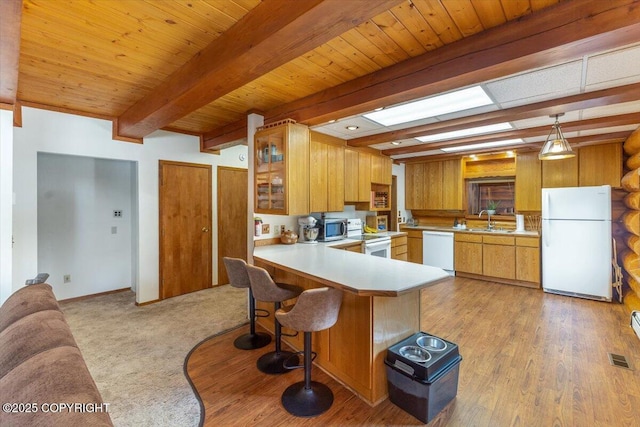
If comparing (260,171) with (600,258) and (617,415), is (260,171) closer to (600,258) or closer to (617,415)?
(617,415)

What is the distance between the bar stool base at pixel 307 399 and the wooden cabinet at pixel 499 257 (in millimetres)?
4042

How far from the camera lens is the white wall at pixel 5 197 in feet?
7.96

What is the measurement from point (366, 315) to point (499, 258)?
3936 millimetres

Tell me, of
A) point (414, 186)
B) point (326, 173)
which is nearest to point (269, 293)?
point (326, 173)

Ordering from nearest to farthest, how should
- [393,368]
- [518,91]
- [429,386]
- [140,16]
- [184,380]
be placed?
[140,16] < [429,386] < [393,368] < [184,380] < [518,91]

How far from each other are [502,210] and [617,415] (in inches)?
166

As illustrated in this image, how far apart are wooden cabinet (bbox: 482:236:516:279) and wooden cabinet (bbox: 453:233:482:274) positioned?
0.27 feet

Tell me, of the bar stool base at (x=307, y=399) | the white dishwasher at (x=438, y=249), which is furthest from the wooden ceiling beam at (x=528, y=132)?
the bar stool base at (x=307, y=399)

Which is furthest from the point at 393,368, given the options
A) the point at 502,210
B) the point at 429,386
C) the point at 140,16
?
the point at 502,210

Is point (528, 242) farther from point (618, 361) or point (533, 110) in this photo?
point (533, 110)

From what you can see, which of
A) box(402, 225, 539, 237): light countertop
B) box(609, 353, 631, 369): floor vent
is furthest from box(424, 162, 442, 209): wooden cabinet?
box(609, 353, 631, 369): floor vent

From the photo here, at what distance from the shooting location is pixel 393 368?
199 centimetres

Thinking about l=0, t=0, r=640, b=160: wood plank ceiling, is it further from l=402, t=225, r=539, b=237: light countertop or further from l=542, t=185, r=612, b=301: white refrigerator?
l=402, t=225, r=539, b=237: light countertop

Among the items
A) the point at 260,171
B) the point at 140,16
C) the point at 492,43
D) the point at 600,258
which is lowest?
the point at 600,258
